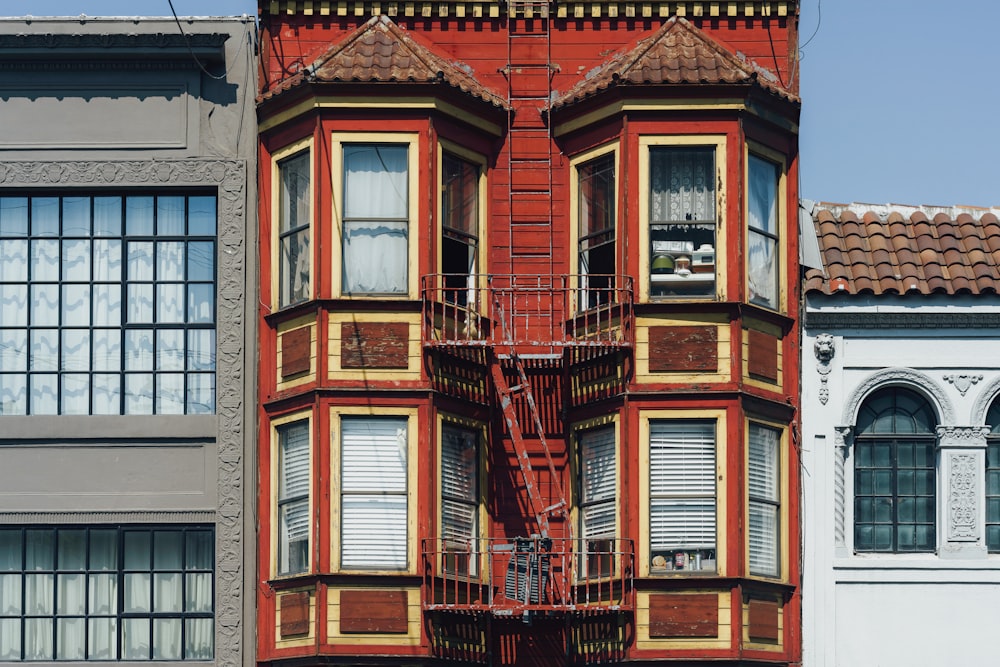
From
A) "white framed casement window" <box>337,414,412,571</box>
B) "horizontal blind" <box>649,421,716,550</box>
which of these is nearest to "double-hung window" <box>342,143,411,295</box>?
"white framed casement window" <box>337,414,412,571</box>

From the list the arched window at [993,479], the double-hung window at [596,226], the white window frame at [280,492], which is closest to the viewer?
the white window frame at [280,492]

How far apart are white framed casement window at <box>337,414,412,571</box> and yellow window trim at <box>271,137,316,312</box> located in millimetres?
2077

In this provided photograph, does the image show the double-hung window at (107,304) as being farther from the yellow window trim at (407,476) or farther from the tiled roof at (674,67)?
the tiled roof at (674,67)

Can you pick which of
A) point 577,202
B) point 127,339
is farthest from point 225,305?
point 577,202

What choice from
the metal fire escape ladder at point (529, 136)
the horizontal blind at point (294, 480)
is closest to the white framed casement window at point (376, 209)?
the metal fire escape ladder at point (529, 136)

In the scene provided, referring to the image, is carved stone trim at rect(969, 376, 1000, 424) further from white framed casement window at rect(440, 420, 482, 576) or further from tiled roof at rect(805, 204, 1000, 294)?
white framed casement window at rect(440, 420, 482, 576)

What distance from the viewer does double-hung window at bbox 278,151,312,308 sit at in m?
28.6

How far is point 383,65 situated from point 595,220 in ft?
12.0

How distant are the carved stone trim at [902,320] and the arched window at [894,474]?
37.1 inches

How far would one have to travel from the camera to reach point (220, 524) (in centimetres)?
2853

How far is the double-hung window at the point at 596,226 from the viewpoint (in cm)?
2878

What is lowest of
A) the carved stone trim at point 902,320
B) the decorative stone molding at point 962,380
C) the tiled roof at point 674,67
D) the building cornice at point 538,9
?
the decorative stone molding at point 962,380

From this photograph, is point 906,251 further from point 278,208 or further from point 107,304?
point 107,304

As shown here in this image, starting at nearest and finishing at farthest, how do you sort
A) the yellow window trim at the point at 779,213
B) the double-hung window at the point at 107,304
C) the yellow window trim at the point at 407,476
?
the yellow window trim at the point at 407,476
the yellow window trim at the point at 779,213
the double-hung window at the point at 107,304
